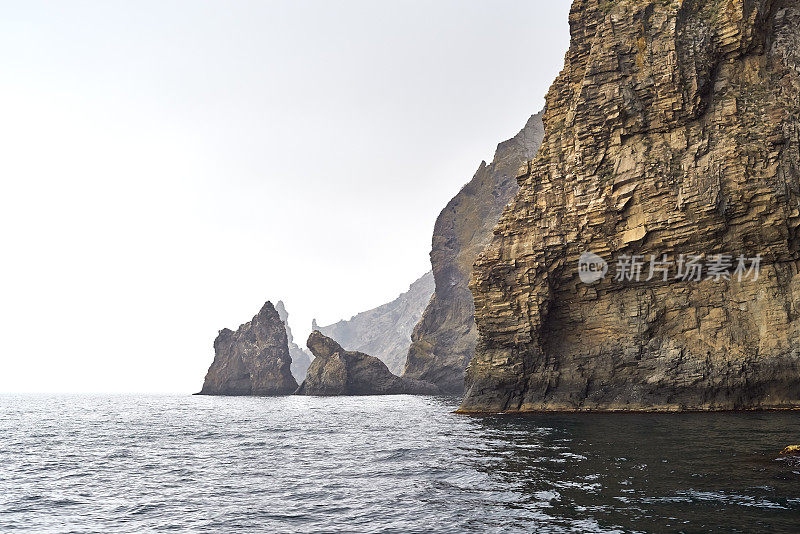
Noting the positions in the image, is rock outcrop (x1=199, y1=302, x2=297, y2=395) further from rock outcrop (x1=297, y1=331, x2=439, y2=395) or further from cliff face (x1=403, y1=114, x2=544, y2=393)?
cliff face (x1=403, y1=114, x2=544, y2=393)

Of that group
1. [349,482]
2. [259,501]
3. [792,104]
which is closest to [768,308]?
[792,104]

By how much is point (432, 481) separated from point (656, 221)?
2826 cm

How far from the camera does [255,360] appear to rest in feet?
389

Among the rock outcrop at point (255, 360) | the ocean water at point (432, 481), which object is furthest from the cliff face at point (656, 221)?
the rock outcrop at point (255, 360)

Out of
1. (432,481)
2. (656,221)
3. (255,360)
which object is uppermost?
(656,221)

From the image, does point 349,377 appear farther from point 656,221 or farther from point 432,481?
point 432,481

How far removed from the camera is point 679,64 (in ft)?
122

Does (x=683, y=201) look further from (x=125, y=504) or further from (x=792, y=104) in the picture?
(x=125, y=504)

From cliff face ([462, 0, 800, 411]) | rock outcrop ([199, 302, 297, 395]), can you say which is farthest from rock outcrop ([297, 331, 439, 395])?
cliff face ([462, 0, 800, 411])

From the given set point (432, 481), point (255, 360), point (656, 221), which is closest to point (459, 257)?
point (255, 360)

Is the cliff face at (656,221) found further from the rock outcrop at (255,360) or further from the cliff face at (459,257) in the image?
the rock outcrop at (255,360)

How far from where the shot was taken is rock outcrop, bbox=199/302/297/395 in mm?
117062

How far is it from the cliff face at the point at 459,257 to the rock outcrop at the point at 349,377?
18.2ft

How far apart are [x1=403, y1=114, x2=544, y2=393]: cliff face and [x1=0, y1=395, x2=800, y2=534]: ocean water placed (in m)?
73.0
